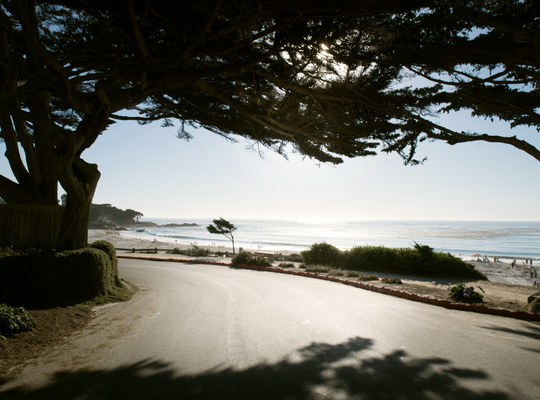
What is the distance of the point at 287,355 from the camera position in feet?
16.9

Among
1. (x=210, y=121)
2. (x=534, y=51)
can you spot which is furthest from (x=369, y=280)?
(x=534, y=51)

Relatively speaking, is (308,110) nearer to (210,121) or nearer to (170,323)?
(210,121)

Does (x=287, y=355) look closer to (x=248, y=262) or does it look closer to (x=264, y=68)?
(x=264, y=68)

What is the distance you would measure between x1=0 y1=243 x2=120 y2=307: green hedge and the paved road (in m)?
0.78

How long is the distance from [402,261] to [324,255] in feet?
15.6

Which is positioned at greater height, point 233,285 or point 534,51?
point 534,51

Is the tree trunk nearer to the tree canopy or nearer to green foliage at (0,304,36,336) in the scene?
the tree canopy

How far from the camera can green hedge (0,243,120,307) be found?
7.61 meters

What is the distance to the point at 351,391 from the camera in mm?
3939

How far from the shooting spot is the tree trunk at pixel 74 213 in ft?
29.1

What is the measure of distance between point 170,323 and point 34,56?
5713 mm

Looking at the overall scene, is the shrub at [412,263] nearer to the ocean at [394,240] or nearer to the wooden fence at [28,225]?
the ocean at [394,240]

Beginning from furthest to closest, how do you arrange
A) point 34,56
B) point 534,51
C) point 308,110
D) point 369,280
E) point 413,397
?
point 369,280 → point 308,110 → point 34,56 → point 534,51 → point 413,397

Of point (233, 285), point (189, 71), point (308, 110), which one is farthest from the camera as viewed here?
point (233, 285)
